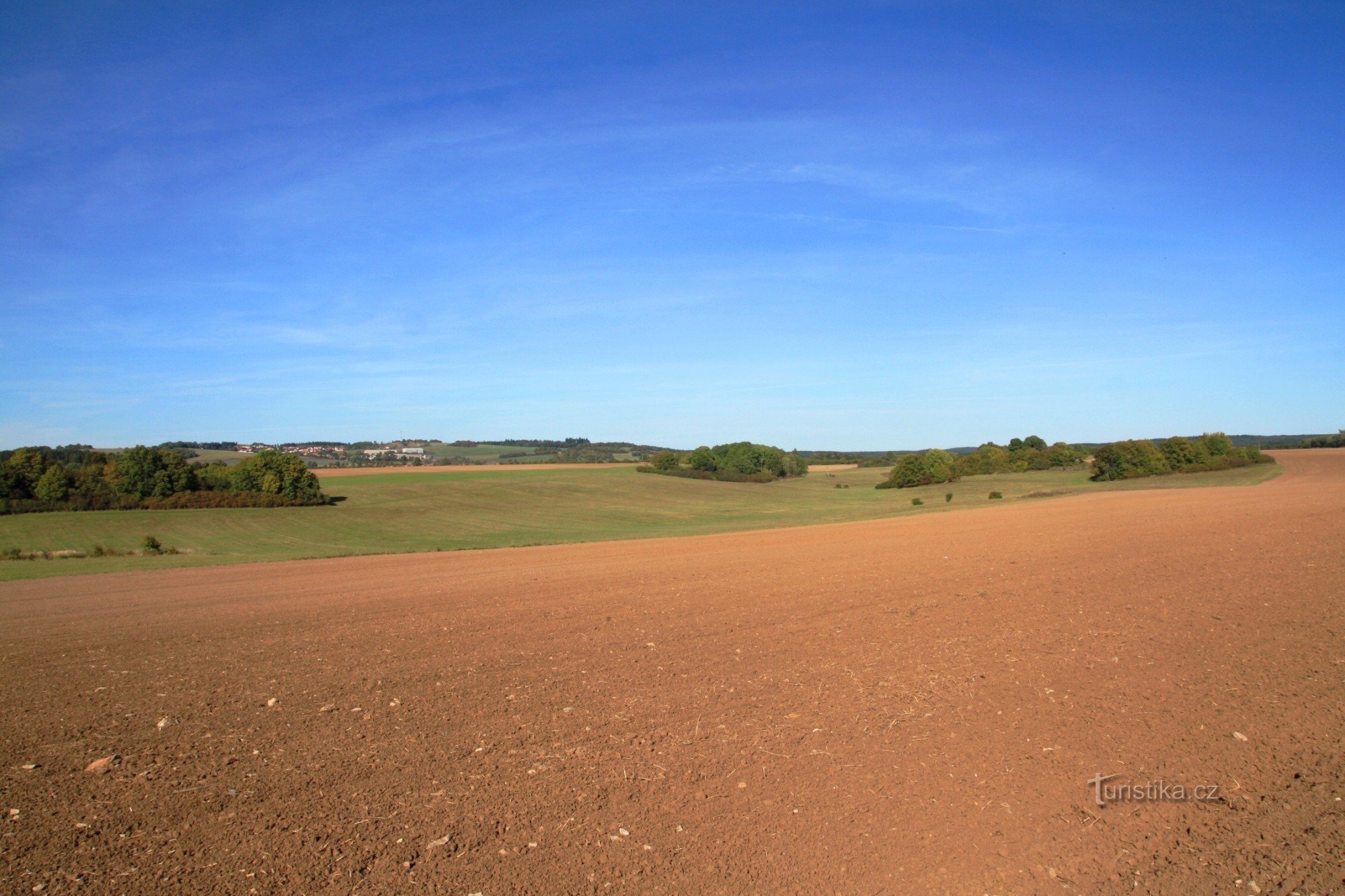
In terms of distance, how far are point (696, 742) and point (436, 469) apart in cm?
10313

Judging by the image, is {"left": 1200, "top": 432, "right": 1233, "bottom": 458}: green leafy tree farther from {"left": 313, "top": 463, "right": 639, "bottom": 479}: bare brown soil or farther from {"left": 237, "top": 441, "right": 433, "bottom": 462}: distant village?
{"left": 237, "top": 441, "right": 433, "bottom": 462}: distant village

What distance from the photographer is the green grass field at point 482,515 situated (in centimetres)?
4444

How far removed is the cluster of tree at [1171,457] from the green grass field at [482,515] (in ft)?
9.03

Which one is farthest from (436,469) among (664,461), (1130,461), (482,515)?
(1130,461)

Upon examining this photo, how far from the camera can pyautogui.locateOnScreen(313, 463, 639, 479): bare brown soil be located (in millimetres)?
99562

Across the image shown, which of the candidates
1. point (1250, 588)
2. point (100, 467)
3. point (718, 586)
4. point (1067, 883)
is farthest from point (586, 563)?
point (100, 467)

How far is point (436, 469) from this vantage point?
347 feet

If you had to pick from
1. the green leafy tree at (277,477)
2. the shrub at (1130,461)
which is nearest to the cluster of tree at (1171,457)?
the shrub at (1130,461)

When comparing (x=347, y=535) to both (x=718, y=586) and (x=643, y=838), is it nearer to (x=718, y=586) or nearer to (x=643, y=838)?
(x=718, y=586)

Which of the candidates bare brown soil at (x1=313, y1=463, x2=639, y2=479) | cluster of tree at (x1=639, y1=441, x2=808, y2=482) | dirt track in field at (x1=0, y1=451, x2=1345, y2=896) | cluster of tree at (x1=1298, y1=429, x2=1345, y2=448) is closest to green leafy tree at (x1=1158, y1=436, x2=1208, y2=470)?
cluster of tree at (x1=1298, y1=429, x2=1345, y2=448)

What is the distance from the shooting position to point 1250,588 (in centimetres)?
1499

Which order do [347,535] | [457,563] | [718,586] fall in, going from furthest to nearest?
[347,535] < [457,563] < [718,586]

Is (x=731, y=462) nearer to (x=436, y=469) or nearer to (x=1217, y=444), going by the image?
(x=436, y=469)

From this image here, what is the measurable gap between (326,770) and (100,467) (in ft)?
246
